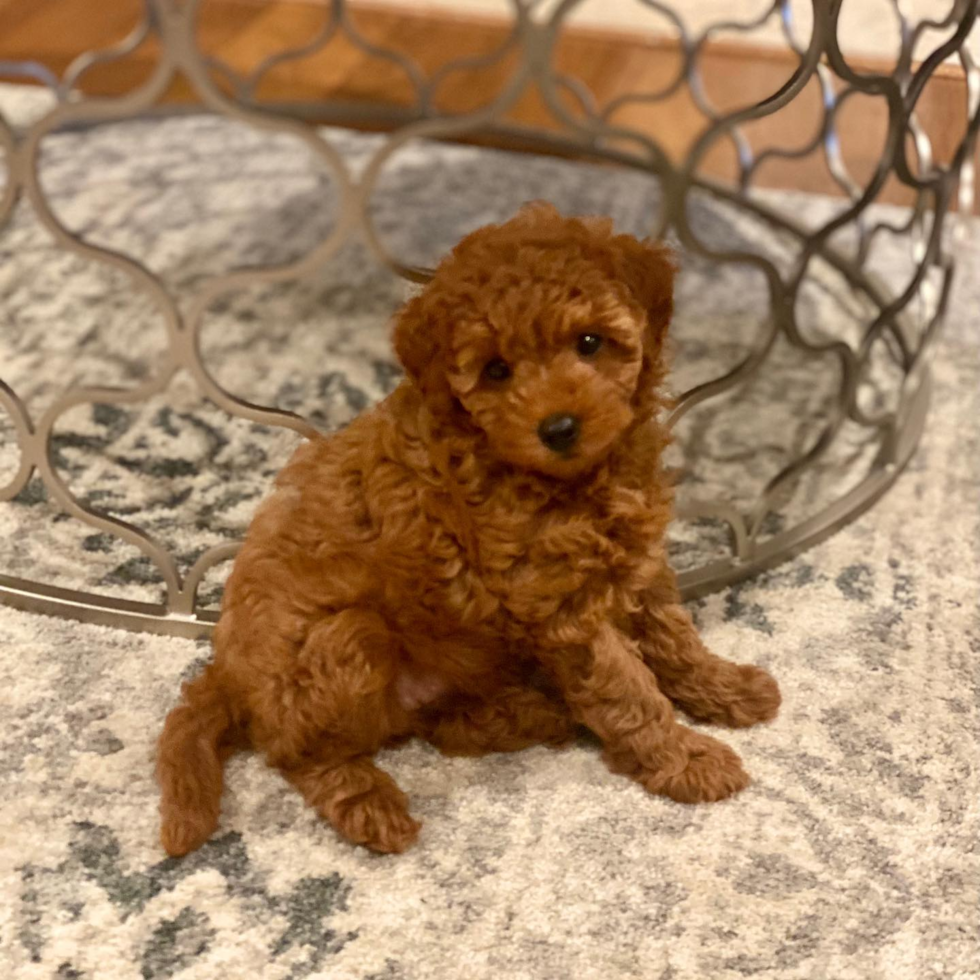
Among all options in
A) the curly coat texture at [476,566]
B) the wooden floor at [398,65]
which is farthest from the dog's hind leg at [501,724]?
the wooden floor at [398,65]

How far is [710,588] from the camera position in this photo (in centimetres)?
118

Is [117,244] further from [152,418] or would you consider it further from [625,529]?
[625,529]

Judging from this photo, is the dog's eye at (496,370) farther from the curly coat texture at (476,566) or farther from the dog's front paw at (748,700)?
the dog's front paw at (748,700)

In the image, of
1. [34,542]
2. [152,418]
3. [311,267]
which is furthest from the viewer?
[152,418]

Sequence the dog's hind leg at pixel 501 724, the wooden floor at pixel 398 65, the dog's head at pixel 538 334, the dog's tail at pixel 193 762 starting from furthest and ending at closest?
the wooden floor at pixel 398 65 < the dog's hind leg at pixel 501 724 < the dog's tail at pixel 193 762 < the dog's head at pixel 538 334

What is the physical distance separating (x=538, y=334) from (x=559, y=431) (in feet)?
0.23

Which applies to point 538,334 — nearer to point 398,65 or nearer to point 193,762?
point 193,762

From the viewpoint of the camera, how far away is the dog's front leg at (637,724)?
3.02 feet

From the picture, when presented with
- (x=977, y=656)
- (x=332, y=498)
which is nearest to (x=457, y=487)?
(x=332, y=498)

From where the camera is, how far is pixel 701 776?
0.96m

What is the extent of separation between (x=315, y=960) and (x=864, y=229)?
1358mm

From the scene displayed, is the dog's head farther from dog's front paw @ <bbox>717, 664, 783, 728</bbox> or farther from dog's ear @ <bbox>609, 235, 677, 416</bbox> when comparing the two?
dog's front paw @ <bbox>717, 664, 783, 728</bbox>

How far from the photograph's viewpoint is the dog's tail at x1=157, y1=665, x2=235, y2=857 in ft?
2.95

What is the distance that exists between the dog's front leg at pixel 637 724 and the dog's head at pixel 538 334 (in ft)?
0.57
